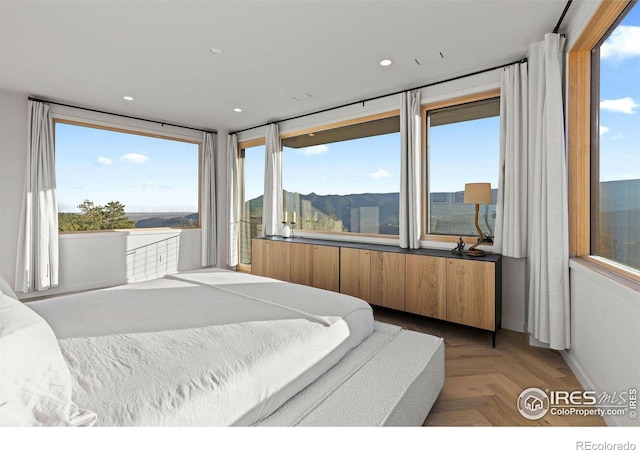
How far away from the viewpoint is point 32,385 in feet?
2.78

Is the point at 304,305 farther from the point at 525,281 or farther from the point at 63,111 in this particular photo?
the point at 63,111

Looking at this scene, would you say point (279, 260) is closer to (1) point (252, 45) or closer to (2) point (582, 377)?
(1) point (252, 45)

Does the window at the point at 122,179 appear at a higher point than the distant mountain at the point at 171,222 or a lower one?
higher

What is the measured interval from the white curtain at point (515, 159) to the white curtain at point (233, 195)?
14.2 ft

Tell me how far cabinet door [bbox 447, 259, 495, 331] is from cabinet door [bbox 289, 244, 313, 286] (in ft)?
5.69

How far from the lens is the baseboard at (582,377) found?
166 cm

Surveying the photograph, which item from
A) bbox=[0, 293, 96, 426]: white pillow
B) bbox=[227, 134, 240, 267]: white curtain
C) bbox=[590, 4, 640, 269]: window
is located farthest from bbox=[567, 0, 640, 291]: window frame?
bbox=[227, 134, 240, 267]: white curtain

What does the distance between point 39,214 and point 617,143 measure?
5.81 meters

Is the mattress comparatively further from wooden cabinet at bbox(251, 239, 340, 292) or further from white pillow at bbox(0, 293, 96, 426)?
wooden cabinet at bbox(251, 239, 340, 292)
